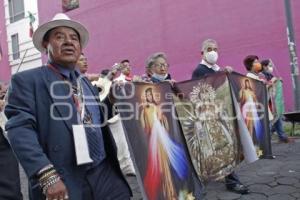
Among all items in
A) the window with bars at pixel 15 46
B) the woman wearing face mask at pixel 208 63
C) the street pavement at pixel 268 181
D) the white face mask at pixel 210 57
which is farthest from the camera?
the window with bars at pixel 15 46

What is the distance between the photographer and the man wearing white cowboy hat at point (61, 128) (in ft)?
7.70

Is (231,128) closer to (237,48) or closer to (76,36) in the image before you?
(76,36)

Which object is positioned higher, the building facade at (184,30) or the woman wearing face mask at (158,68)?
the building facade at (184,30)

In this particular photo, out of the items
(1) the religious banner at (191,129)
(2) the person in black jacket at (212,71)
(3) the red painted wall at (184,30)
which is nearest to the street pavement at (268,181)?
(2) the person in black jacket at (212,71)

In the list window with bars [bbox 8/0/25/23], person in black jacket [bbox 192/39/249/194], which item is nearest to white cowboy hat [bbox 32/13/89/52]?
person in black jacket [bbox 192/39/249/194]

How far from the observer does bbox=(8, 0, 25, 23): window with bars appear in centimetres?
2248

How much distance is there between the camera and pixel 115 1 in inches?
666

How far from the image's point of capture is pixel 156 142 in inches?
155

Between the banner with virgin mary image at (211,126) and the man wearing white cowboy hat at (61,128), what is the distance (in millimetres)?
1704

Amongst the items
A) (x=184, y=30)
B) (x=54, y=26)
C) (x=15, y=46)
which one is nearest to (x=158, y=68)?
(x=54, y=26)

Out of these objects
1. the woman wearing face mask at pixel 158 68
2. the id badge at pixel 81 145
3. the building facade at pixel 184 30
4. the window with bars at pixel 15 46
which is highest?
the window with bars at pixel 15 46

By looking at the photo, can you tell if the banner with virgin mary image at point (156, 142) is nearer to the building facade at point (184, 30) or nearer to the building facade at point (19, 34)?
the building facade at point (184, 30)

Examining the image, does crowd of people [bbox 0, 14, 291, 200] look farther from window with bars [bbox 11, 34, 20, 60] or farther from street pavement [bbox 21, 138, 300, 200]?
window with bars [bbox 11, 34, 20, 60]

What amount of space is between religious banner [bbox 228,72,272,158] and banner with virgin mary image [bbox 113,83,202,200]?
1137mm
